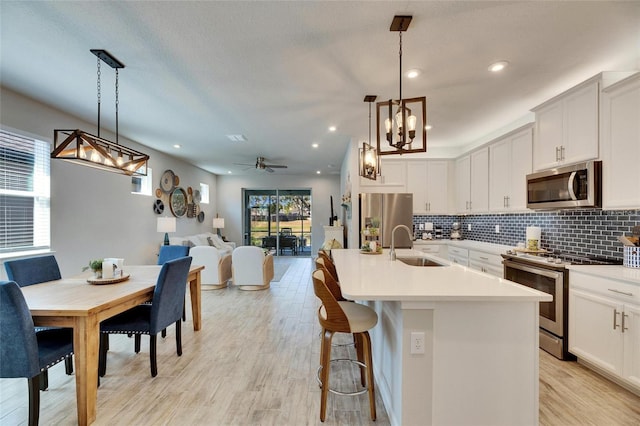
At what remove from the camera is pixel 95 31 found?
2219 millimetres

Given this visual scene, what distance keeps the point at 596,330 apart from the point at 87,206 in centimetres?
622

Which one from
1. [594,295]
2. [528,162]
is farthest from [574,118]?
[594,295]

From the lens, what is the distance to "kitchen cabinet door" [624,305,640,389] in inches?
83.2

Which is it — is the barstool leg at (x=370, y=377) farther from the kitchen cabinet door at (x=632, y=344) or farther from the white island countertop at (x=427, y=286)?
the kitchen cabinet door at (x=632, y=344)

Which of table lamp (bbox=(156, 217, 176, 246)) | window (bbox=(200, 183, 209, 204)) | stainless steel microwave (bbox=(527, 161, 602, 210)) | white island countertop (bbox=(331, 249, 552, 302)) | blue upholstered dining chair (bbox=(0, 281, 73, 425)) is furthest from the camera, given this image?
window (bbox=(200, 183, 209, 204))

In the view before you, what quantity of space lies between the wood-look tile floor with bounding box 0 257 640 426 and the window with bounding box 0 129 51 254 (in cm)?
171

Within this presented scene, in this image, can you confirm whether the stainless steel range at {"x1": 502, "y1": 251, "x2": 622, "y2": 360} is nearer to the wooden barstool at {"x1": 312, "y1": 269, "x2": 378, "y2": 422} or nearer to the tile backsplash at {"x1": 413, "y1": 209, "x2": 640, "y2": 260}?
the tile backsplash at {"x1": 413, "y1": 209, "x2": 640, "y2": 260}

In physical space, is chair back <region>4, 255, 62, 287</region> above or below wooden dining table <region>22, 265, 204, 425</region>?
above

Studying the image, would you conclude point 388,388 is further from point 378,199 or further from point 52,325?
point 378,199

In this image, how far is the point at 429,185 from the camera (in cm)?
558

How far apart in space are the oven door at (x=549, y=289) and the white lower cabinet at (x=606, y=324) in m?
0.08

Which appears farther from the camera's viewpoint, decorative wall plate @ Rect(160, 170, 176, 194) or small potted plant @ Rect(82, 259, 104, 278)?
decorative wall plate @ Rect(160, 170, 176, 194)

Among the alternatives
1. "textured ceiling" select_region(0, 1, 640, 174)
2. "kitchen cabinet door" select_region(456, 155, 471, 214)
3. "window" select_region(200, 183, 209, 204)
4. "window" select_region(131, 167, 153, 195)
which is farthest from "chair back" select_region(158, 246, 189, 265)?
"window" select_region(200, 183, 209, 204)

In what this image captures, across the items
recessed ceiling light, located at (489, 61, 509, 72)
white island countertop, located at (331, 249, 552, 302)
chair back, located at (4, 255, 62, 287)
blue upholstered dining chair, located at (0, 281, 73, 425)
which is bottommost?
blue upholstered dining chair, located at (0, 281, 73, 425)
